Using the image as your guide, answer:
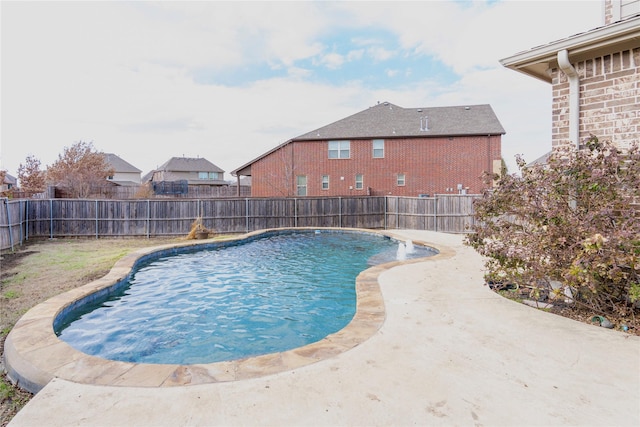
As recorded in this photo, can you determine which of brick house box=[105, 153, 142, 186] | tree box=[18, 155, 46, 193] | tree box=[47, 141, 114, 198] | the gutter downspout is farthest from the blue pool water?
brick house box=[105, 153, 142, 186]

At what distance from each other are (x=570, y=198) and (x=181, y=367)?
501cm

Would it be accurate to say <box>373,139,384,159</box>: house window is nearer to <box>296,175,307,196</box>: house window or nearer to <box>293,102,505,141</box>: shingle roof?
<box>293,102,505,141</box>: shingle roof

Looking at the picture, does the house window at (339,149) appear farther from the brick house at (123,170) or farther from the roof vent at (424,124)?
the brick house at (123,170)

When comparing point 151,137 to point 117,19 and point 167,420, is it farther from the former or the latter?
point 167,420

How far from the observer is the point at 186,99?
2303 centimetres

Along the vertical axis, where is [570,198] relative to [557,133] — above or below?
below

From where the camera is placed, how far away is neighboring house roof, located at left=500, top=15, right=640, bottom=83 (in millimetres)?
4188

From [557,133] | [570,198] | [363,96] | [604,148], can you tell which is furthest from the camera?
[363,96]

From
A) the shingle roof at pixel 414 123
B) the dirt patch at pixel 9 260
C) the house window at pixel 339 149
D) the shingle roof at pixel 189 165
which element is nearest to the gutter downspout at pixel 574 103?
the dirt patch at pixel 9 260

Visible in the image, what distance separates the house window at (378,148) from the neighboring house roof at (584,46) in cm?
1808

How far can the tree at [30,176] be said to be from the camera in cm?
3045

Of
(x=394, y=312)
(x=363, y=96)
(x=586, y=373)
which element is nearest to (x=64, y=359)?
(x=394, y=312)

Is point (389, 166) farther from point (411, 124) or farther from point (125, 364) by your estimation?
point (125, 364)

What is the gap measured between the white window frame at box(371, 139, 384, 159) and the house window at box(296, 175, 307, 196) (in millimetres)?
5023
